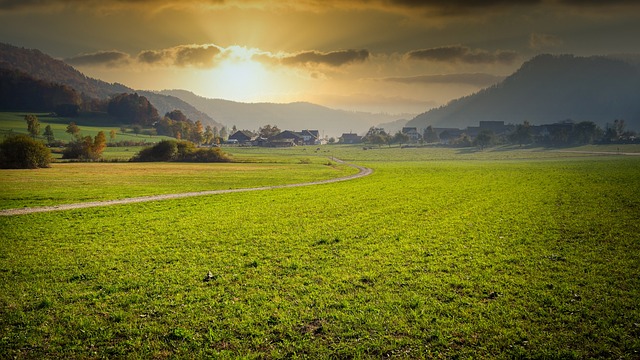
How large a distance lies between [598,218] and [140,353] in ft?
104

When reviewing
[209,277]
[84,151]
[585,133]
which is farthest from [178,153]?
[585,133]

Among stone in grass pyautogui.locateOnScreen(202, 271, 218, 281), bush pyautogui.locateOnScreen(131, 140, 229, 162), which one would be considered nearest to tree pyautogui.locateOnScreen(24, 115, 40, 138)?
bush pyautogui.locateOnScreen(131, 140, 229, 162)

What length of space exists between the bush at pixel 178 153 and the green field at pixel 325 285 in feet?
302

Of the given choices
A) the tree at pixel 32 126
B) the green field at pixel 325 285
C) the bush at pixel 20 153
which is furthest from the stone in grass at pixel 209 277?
the tree at pixel 32 126

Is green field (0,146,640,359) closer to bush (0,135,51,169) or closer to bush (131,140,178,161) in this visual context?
bush (0,135,51,169)

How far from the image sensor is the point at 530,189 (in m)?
46.4

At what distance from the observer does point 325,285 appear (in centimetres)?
1522

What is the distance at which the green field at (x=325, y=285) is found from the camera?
1082 cm

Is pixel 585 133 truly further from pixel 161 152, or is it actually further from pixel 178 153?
pixel 161 152

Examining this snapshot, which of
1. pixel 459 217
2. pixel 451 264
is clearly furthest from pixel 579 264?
pixel 459 217

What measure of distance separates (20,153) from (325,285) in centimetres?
9666

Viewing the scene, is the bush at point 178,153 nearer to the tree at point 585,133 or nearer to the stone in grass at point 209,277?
the stone in grass at point 209,277

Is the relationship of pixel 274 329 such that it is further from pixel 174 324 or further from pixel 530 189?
pixel 530 189

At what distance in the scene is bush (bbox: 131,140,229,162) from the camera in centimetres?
11731
